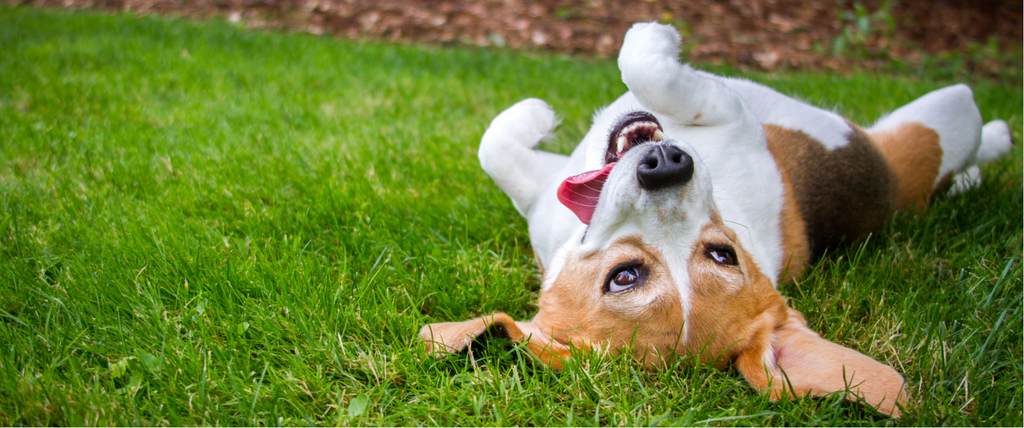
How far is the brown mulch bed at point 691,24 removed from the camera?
817 cm

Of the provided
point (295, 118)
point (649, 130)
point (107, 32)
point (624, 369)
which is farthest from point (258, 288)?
point (107, 32)

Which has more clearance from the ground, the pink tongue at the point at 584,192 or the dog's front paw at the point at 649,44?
the dog's front paw at the point at 649,44

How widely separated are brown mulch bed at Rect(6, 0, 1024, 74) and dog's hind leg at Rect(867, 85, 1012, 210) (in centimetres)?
412

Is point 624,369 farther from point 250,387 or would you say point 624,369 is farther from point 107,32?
point 107,32

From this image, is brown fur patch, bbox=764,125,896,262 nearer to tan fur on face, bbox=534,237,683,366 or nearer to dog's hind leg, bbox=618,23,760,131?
dog's hind leg, bbox=618,23,760,131

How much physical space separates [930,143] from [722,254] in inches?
78.9

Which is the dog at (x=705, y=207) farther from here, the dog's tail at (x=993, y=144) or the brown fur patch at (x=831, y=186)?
the dog's tail at (x=993, y=144)

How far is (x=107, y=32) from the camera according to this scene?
7.12m

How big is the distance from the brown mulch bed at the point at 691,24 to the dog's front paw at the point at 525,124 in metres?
4.79

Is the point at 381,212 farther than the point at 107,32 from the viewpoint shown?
No

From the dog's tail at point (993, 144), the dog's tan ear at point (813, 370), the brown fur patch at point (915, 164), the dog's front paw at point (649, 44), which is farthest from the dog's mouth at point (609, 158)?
the dog's tail at point (993, 144)

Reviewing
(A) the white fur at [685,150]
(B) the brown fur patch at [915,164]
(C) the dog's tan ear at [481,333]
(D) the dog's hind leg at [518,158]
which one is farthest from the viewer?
(B) the brown fur patch at [915,164]

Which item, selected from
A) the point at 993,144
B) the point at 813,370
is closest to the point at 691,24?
the point at 993,144

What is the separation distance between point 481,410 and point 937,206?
2978 millimetres
